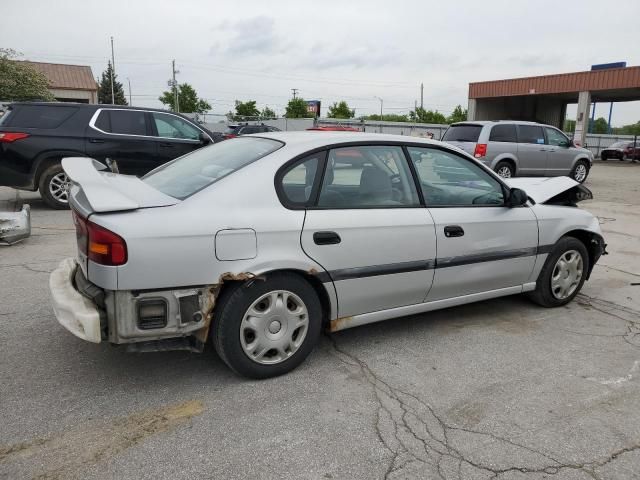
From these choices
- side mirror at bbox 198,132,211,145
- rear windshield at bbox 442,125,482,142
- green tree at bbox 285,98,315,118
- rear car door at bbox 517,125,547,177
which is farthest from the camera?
green tree at bbox 285,98,315,118

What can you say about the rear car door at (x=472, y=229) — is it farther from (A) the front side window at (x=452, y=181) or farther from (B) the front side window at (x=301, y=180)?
(B) the front side window at (x=301, y=180)

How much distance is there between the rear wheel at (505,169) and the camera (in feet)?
42.4

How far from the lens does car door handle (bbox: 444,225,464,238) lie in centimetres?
378

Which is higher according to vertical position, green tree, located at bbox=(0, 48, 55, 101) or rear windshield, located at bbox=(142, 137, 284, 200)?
green tree, located at bbox=(0, 48, 55, 101)

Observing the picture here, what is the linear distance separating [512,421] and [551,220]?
2113 millimetres

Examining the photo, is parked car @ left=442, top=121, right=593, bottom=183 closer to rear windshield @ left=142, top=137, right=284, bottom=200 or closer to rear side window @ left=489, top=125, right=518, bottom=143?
rear side window @ left=489, top=125, right=518, bottom=143

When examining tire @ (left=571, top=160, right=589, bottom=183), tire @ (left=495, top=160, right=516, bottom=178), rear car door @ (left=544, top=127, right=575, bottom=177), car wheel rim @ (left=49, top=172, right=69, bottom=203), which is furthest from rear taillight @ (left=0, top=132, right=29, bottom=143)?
tire @ (left=571, top=160, right=589, bottom=183)

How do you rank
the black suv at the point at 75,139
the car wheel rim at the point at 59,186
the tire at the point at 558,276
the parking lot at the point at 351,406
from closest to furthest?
the parking lot at the point at 351,406 → the tire at the point at 558,276 → the black suv at the point at 75,139 → the car wheel rim at the point at 59,186

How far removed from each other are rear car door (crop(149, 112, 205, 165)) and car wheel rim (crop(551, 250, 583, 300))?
6.75 metres

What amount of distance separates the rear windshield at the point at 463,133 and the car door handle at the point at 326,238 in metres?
10.4

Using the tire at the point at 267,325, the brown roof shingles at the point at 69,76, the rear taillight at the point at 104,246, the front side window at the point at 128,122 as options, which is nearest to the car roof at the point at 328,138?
the tire at the point at 267,325

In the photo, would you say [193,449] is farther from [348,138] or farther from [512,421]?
[348,138]

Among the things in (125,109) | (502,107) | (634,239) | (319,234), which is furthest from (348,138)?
(502,107)

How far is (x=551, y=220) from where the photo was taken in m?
4.44
